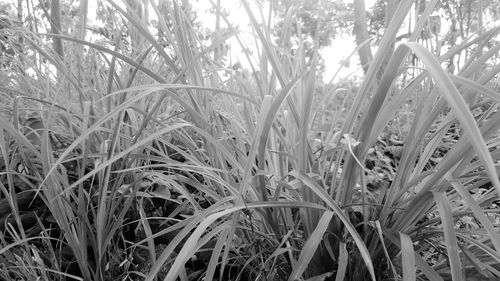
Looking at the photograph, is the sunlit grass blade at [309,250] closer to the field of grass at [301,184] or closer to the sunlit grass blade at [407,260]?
the field of grass at [301,184]

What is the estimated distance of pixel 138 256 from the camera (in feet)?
3.16

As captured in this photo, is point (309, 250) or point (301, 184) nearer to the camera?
point (309, 250)

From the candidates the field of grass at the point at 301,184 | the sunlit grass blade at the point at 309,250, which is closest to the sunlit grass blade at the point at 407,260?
the field of grass at the point at 301,184

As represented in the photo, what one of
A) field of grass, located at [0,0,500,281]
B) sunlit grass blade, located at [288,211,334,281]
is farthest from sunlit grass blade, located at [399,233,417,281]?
sunlit grass blade, located at [288,211,334,281]

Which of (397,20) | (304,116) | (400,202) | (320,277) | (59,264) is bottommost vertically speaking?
(59,264)

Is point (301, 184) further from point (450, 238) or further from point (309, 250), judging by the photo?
point (450, 238)

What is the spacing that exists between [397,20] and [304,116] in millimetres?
183

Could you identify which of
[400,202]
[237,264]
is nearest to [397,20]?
[400,202]

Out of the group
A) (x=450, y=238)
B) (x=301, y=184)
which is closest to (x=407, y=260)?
(x=450, y=238)

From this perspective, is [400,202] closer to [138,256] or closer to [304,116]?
[304,116]

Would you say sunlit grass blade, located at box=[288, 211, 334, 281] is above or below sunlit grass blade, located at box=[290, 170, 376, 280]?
below

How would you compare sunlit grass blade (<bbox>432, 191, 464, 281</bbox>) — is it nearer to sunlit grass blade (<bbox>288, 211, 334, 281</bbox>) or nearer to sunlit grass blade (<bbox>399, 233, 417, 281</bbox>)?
sunlit grass blade (<bbox>399, 233, 417, 281</bbox>)

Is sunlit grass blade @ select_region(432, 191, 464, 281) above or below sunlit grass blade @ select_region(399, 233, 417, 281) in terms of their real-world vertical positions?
above

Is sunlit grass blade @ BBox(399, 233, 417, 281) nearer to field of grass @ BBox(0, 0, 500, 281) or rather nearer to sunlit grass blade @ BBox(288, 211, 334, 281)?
field of grass @ BBox(0, 0, 500, 281)
